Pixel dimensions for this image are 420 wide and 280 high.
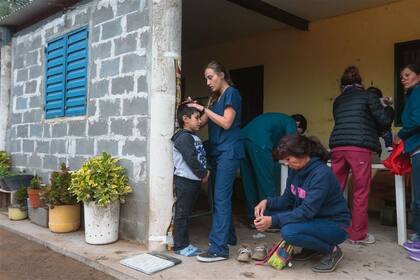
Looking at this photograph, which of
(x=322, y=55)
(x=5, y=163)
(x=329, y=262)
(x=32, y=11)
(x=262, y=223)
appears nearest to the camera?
(x=262, y=223)

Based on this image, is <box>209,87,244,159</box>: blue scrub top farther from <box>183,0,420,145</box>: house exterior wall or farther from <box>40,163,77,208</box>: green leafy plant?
<box>183,0,420,145</box>: house exterior wall

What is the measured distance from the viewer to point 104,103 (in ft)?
14.6

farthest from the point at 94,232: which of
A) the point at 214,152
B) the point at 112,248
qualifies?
the point at 214,152

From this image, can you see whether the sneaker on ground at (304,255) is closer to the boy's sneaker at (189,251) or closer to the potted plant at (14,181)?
the boy's sneaker at (189,251)

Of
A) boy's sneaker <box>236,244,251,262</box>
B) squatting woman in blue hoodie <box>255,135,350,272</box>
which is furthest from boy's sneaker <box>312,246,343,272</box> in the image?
boy's sneaker <box>236,244,251,262</box>

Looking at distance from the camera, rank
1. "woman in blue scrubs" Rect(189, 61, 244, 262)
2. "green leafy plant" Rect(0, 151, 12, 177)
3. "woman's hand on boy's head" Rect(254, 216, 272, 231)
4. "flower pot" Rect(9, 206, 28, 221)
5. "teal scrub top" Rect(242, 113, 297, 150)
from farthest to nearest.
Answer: "green leafy plant" Rect(0, 151, 12, 177) → "flower pot" Rect(9, 206, 28, 221) → "teal scrub top" Rect(242, 113, 297, 150) → "woman in blue scrubs" Rect(189, 61, 244, 262) → "woman's hand on boy's head" Rect(254, 216, 272, 231)

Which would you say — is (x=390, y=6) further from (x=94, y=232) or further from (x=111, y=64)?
(x=94, y=232)

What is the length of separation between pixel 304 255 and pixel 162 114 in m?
1.72

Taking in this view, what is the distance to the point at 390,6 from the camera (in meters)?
5.38

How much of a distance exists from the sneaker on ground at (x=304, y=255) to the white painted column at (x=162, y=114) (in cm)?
116

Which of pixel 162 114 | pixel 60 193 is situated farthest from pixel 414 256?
pixel 60 193

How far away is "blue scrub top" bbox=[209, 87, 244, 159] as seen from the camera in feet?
11.4

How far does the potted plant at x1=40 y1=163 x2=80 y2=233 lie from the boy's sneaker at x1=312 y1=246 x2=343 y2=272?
106 inches

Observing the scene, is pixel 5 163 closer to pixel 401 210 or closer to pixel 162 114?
pixel 162 114
